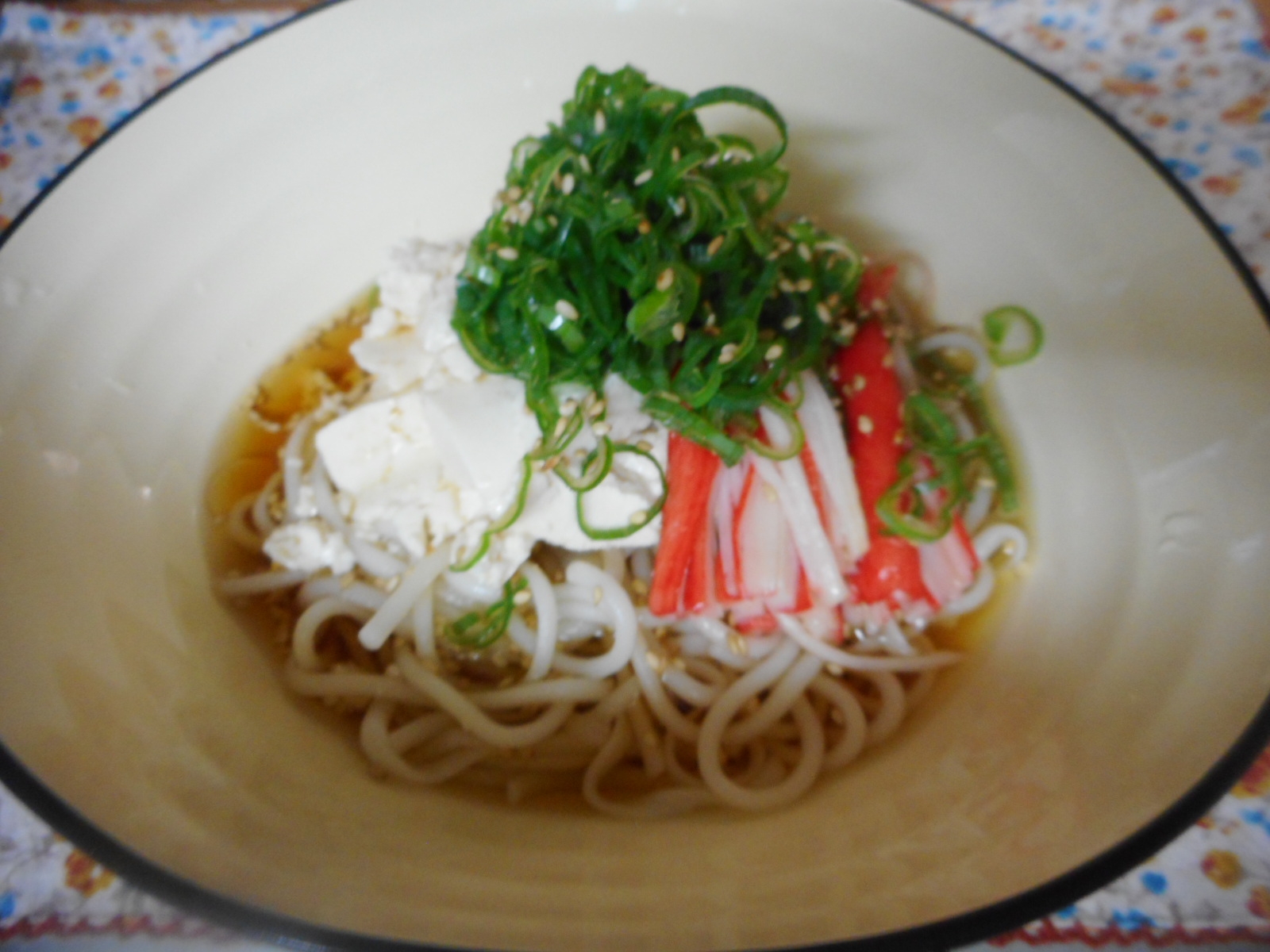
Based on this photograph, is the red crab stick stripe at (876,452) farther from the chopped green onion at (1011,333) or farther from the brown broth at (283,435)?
the chopped green onion at (1011,333)

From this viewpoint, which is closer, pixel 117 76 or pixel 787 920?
pixel 787 920

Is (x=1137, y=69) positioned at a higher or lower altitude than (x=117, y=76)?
higher

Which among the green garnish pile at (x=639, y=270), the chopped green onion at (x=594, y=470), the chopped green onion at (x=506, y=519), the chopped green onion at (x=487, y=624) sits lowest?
the chopped green onion at (x=487, y=624)

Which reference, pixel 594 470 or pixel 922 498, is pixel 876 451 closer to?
pixel 922 498

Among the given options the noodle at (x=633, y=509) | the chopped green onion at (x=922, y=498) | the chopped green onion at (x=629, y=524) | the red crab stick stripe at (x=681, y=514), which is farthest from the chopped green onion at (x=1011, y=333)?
the chopped green onion at (x=629, y=524)

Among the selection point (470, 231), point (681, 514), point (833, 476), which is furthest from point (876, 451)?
point (470, 231)

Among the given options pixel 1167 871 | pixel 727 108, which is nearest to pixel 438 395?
pixel 727 108

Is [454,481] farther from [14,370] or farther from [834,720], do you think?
[834,720]
